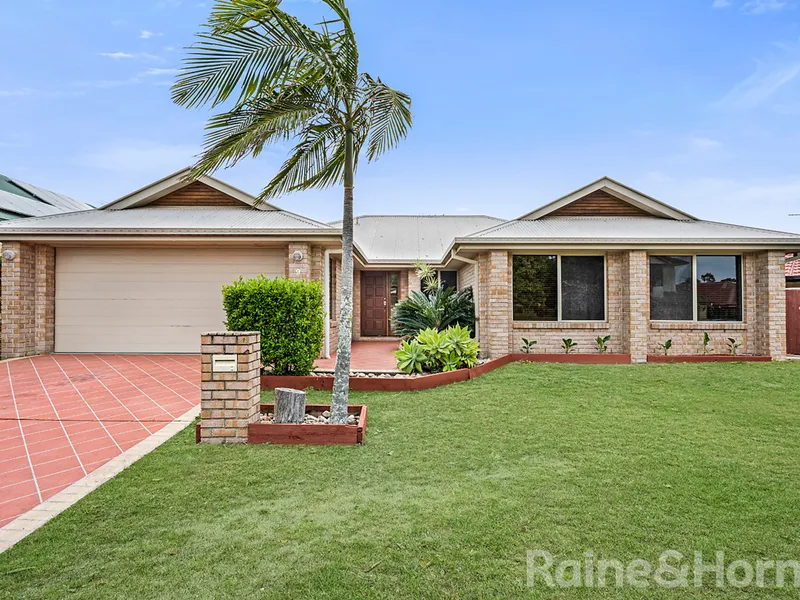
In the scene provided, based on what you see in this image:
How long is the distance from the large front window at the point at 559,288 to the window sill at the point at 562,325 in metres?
0.10

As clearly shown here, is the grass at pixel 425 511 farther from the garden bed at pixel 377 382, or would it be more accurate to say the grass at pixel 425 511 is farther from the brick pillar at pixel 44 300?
the brick pillar at pixel 44 300

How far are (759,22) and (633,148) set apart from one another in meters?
5.04

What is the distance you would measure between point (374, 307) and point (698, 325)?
9.57m

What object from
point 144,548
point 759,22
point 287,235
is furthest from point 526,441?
point 759,22

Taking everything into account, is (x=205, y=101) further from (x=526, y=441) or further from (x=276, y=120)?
(x=526, y=441)

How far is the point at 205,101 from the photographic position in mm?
4648

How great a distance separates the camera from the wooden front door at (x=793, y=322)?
38.2 feet

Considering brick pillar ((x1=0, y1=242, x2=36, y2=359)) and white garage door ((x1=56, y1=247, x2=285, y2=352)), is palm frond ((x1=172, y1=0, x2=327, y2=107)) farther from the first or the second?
brick pillar ((x1=0, y1=242, x2=36, y2=359))

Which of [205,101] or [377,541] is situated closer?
[377,541]

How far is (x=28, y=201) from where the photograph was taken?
21859 millimetres

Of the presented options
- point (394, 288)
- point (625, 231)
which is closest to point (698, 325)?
point (625, 231)

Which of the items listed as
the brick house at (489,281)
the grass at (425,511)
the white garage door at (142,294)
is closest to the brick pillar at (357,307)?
the brick house at (489,281)

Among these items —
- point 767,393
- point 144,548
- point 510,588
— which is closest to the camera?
point 510,588

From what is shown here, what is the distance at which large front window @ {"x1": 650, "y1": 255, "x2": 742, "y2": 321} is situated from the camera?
10.0 metres
